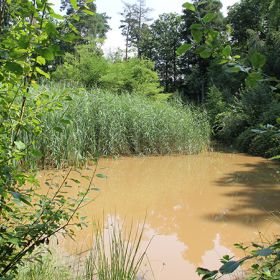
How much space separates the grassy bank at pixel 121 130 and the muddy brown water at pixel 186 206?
0.56 metres

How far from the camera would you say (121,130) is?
991 centimetres

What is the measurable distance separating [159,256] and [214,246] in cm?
78

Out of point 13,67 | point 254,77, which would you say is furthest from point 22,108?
point 254,77

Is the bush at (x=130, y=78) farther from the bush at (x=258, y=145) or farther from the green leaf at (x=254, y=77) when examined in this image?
the green leaf at (x=254, y=77)

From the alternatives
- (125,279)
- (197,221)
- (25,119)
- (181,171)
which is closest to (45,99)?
(25,119)

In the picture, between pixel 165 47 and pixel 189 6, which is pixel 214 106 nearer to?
pixel 165 47

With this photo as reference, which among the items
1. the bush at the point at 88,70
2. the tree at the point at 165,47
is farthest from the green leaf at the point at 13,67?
the tree at the point at 165,47

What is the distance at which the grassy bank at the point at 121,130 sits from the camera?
7.98m

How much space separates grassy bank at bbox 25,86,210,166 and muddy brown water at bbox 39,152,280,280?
56cm

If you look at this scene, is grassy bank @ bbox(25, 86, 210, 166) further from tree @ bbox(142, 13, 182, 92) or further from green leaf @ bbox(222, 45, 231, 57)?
tree @ bbox(142, 13, 182, 92)

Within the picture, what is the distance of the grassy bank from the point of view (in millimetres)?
7977

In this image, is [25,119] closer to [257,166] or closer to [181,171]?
[181,171]

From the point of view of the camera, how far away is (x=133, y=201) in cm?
620

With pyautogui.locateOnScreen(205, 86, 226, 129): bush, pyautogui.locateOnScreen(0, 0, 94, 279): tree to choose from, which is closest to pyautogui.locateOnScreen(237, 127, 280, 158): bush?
pyautogui.locateOnScreen(205, 86, 226, 129): bush
